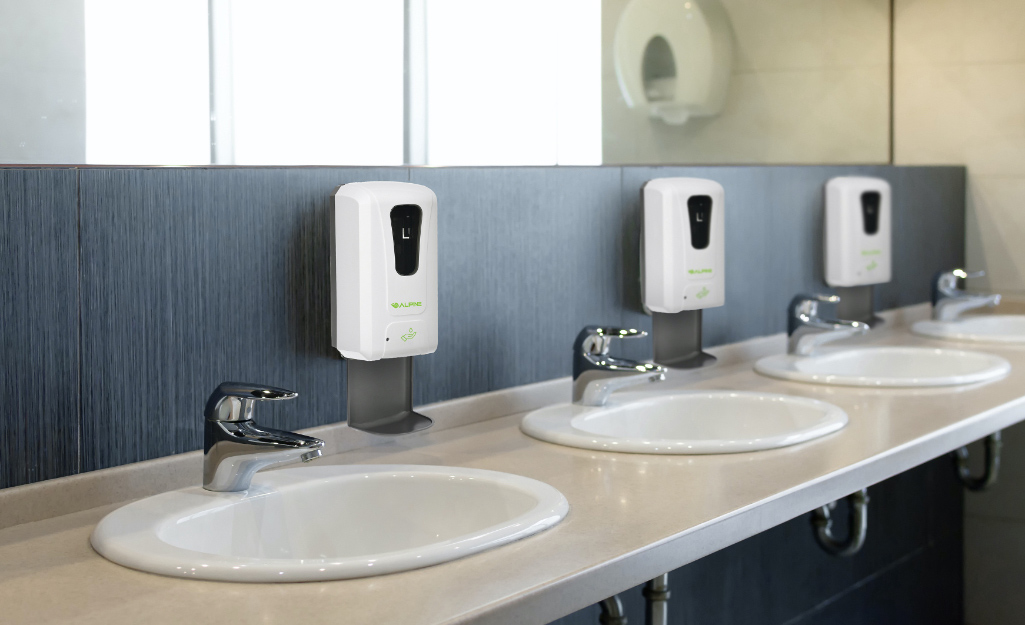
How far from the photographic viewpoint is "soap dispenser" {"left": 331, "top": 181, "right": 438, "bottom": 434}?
4.38 ft

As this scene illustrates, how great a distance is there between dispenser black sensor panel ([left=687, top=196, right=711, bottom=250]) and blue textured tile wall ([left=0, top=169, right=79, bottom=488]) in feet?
3.45

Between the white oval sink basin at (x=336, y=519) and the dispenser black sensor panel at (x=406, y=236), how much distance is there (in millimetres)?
253

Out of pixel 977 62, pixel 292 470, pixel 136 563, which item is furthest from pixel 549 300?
pixel 977 62

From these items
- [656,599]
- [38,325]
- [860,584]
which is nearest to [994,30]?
[860,584]

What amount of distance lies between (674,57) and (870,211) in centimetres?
67

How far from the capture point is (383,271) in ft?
4.39

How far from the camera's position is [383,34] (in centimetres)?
156

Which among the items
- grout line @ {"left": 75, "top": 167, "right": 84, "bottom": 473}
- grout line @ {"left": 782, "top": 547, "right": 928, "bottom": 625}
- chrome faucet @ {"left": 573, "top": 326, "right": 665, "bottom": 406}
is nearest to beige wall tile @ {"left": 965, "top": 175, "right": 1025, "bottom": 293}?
grout line @ {"left": 782, "top": 547, "right": 928, "bottom": 625}

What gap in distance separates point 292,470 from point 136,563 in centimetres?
33

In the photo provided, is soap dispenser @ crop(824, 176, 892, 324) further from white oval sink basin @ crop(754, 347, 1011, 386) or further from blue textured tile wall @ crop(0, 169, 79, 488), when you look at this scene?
blue textured tile wall @ crop(0, 169, 79, 488)

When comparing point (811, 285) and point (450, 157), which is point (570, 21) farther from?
point (811, 285)

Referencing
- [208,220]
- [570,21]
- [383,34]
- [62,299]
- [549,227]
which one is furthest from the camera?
[570,21]

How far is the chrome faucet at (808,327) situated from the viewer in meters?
2.07

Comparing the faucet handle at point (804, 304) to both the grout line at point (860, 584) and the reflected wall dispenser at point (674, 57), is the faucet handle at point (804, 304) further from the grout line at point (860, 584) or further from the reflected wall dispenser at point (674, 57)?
the grout line at point (860, 584)
